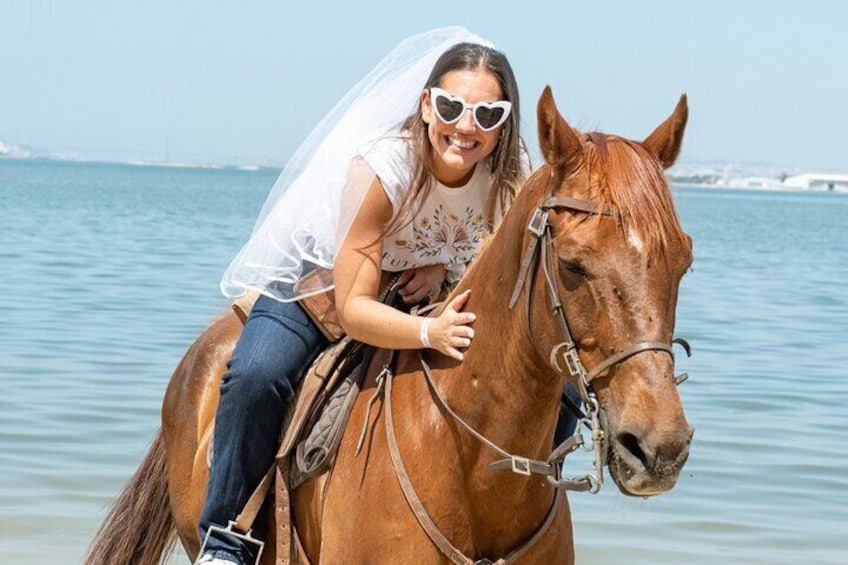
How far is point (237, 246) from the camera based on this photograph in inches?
1380

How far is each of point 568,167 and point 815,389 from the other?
11.6 metres

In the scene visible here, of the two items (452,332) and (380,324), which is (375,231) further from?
(452,332)

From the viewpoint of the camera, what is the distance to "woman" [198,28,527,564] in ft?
13.4

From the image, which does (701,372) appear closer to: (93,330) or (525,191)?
(93,330)

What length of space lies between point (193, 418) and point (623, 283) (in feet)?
7.72

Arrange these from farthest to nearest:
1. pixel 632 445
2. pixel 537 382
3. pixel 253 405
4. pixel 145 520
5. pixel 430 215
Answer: pixel 145 520
pixel 253 405
pixel 430 215
pixel 537 382
pixel 632 445

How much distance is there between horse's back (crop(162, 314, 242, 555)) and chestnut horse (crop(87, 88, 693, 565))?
0.65m

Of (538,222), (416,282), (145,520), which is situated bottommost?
(145,520)

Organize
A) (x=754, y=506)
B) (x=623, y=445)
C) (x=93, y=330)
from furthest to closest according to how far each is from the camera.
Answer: (x=93, y=330) → (x=754, y=506) → (x=623, y=445)

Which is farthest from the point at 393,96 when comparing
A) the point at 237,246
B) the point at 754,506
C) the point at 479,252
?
the point at 237,246

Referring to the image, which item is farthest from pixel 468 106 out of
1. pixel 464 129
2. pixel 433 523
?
pixel 433 523

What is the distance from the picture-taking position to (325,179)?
4.52 m

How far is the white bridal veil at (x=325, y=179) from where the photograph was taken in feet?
14.5

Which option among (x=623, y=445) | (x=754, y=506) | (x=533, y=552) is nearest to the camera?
(x=623, y=445)
